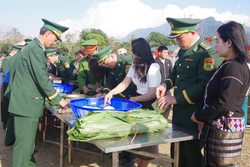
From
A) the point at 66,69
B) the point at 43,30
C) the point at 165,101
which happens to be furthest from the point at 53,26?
the point at 66,69

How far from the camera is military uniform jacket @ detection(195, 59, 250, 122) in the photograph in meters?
1.79

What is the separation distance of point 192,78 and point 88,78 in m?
2.80

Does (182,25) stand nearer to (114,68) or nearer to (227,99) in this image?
(227,99)

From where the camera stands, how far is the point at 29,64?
9.51 ft

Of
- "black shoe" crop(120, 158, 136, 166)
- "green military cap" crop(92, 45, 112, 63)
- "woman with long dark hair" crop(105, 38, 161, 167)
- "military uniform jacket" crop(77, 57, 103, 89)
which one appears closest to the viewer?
"woman with long dark hair" crop(105, 38, 161, 167)

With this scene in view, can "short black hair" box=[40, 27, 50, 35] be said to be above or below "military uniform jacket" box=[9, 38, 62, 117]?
above

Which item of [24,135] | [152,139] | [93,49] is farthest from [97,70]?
[152,139]

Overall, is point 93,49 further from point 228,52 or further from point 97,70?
point 228,52

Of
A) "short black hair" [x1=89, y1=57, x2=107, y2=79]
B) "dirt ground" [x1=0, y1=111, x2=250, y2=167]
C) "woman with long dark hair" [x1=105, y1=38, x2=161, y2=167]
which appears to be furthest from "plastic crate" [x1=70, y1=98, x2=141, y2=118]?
"dirt ground" [x1=0, y1=111, x2=250, y2=167]

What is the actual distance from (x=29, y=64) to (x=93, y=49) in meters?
1.72

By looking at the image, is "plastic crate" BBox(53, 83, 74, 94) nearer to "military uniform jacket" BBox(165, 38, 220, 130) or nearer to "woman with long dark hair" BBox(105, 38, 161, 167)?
"woman with long dark hair" BBox(105, 38, 161, 167)

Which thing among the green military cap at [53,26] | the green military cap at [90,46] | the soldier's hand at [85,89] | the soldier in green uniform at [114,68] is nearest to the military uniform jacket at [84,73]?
the soldier's hand at [85,89]

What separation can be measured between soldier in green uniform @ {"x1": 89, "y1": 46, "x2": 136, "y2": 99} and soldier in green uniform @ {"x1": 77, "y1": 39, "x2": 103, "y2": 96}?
44 cm

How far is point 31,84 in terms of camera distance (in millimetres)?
2949
